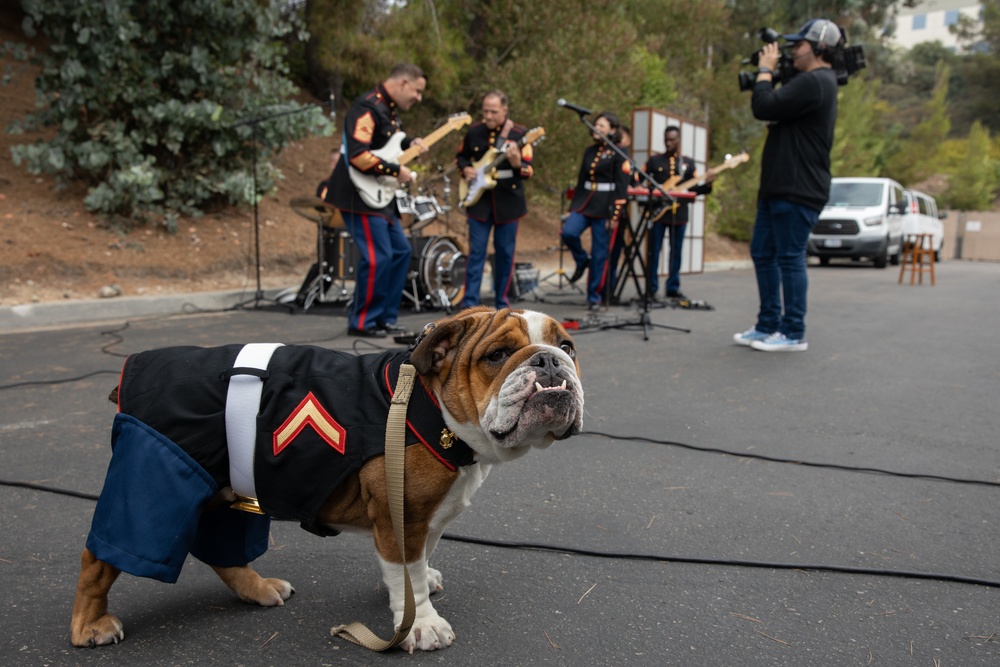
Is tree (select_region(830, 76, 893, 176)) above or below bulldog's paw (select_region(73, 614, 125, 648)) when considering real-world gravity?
above

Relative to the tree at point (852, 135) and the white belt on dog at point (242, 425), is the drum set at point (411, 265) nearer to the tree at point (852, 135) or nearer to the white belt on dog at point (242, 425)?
the white belt on dog at point (242, 425)

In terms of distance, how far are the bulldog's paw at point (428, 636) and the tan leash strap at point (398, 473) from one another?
45 millimetres

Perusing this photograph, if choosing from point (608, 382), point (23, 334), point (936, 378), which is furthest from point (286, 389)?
point (23, 334)

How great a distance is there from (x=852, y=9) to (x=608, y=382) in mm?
35419

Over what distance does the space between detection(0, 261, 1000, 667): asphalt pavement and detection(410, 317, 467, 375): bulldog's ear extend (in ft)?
2.58

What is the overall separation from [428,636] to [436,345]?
2.60 feet

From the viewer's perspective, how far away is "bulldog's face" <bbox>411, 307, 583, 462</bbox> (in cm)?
194

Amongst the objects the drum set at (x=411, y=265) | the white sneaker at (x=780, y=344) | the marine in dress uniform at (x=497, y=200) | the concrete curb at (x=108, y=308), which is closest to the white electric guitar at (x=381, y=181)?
the marine in dress uniform at (x=497, y=200)

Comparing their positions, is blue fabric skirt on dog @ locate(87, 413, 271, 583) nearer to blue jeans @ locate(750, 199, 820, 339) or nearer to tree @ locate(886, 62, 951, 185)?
blue jeans @ locate(750, 199, 820, 339)

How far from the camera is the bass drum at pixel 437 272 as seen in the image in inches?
385

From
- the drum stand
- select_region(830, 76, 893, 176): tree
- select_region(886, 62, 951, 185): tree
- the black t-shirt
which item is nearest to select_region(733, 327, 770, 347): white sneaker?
the black t-shirt

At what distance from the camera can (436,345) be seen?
6.83 ft

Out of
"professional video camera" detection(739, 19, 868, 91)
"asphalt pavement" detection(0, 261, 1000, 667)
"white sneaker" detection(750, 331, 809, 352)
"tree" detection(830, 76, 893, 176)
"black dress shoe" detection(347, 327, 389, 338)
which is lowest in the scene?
"asphalt pavement" detection(0, 261, 1000, 667)

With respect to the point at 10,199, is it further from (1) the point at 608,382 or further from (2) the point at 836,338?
(2) the point at 836,338
